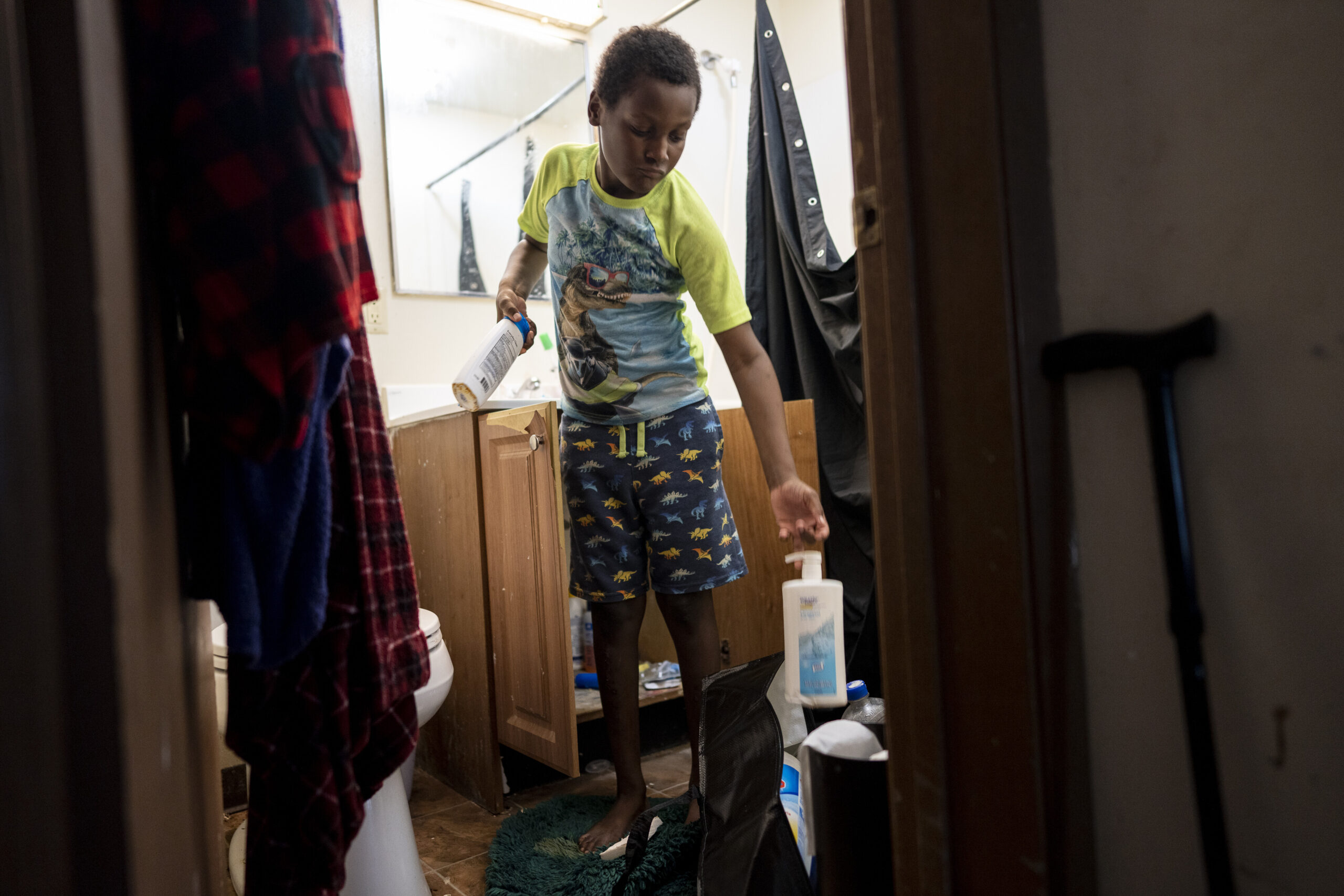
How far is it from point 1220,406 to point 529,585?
1.18 m

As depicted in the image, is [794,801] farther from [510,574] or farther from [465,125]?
[465,125]

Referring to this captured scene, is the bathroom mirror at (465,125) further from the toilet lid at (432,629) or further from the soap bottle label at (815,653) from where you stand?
the soap bottle label at (815,653)

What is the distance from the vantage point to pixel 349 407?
1.99 ft

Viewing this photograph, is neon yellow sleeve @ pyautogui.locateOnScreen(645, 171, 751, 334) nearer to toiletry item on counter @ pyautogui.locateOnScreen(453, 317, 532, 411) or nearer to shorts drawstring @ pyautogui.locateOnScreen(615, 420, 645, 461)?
shorts drawstring @ pyautogui.locateOnScreen(615, 420, 645, 461)

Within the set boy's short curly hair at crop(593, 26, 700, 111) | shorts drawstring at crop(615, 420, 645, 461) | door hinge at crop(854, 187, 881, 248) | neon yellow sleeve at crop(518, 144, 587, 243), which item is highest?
boy's short curly hair at crop(593, 26, 700, 111)

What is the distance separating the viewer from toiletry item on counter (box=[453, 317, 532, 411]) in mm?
1388

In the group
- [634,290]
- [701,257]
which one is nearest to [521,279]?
[634,290]

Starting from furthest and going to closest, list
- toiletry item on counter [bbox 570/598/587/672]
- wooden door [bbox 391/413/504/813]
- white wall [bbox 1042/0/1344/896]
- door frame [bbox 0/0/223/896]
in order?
toiletry item on counter [bbox 570/598/587/672] < wooden door [bbox 391/413/504/813] < white wall [bbox 1042/0/1344/896] < door frame [bbox 0/0/223/896]

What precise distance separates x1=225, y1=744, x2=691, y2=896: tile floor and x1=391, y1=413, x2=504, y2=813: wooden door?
4 cm

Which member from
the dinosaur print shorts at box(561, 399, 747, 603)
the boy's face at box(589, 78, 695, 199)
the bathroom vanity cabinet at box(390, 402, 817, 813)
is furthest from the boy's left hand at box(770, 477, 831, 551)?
the boy's face at box(589, 78, 695, 199)

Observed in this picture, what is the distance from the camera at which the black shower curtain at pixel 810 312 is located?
1.79 meters

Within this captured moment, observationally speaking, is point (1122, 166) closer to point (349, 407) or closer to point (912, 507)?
point (912, 507)

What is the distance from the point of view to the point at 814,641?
1.11m

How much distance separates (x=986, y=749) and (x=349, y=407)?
0.52 meters
